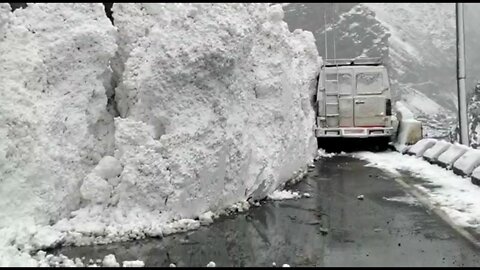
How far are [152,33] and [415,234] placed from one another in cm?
440

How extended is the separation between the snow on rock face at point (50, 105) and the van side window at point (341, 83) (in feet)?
34.7

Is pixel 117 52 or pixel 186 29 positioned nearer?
pixel 186 29

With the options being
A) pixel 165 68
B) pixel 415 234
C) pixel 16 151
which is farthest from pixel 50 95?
pixel 415 234

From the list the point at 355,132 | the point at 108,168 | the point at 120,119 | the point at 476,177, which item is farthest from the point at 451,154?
the point at 108,168

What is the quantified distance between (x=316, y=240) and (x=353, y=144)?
38.8 feet

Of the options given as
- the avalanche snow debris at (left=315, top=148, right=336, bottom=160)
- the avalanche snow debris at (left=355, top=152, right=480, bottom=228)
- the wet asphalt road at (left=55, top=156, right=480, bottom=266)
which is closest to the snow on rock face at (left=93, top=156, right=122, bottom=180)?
the wet asphalt road at (left=55, top=156, right=480, bottom=266)

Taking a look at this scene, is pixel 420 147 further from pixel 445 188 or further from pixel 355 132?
pixel 445 188

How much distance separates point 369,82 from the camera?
56.2 feet

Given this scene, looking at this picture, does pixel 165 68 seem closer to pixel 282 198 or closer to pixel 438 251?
pixel 282 198

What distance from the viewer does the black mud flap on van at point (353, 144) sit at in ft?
57.4

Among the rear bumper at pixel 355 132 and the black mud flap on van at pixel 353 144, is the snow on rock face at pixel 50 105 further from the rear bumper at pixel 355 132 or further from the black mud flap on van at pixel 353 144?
the black mud flap on van at pixel 353 144

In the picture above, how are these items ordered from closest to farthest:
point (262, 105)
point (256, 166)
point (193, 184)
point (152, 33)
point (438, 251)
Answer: point (438, 251)
point (193, 184)
point (152, 33)
point (256, 166)
point (262, 105)

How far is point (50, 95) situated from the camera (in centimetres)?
718

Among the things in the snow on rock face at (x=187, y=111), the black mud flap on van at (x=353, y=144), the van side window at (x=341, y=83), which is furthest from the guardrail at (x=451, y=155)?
the snow on rock face at (x=187, y=111)
